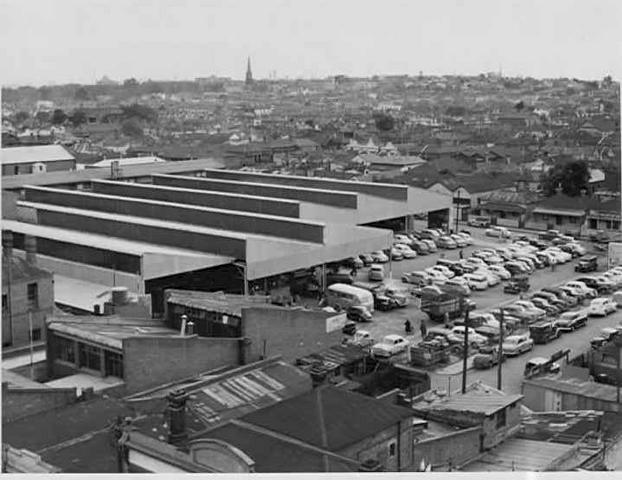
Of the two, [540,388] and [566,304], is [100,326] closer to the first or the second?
[540,388]

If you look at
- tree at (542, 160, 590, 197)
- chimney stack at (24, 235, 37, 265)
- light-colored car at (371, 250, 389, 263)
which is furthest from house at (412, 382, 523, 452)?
tree at (542, 160, 590, 197)

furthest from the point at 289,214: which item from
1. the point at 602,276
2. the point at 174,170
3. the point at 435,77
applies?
the point at 435,77

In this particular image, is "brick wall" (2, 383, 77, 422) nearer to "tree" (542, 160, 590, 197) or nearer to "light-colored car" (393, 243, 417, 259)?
"light-colored car" (393, 243, 417, 259)

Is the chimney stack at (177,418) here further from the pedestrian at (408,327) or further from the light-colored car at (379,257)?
the light-colored car at (379,257)

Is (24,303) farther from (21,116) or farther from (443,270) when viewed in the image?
(21,116)

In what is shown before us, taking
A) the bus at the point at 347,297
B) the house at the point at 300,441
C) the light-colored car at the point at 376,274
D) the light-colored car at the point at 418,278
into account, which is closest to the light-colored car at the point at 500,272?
the light-colored car at the point at 418,278

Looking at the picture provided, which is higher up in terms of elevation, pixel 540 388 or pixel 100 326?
pixel 100 326
